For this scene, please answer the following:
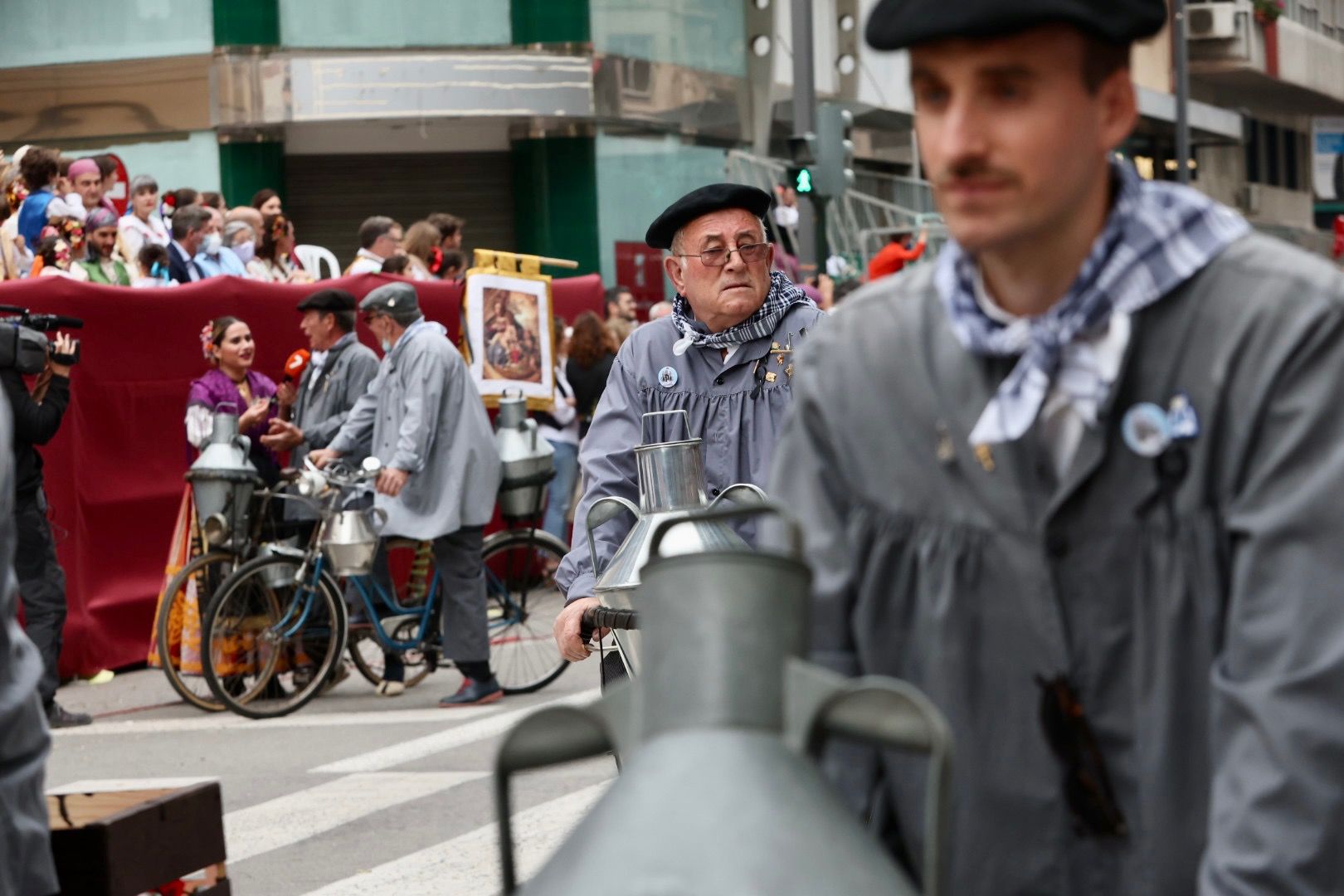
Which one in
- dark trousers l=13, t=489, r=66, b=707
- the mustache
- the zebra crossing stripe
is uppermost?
the mustache

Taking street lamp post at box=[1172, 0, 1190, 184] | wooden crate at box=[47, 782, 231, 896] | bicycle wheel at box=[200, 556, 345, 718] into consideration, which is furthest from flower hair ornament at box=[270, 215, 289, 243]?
street lamp post at box=[1172, 0, 1190, 184]

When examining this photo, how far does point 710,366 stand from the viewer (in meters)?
5.66

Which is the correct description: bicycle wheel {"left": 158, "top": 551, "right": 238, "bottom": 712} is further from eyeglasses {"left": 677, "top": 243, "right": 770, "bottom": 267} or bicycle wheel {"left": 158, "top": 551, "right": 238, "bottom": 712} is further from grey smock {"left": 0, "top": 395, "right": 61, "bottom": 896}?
grey smock {"left": 0, "top": 395, "right": 61, "bottom": 896}

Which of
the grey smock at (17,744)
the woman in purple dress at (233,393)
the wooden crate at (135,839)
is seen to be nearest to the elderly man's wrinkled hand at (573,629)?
the wooden crate at (135,839)

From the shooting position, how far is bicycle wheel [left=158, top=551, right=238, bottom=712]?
10883mm

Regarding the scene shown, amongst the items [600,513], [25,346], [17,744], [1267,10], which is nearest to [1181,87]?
[1267,10]

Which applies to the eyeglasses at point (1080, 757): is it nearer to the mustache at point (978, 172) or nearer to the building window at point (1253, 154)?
the mustache at point (978, 172)

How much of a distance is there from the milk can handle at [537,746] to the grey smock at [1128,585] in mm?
413

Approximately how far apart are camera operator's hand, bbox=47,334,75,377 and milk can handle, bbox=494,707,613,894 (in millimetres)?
8822

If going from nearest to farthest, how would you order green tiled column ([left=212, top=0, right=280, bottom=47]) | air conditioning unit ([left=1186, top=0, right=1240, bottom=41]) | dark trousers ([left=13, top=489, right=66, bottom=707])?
dark trousers ([left=13, top=489, right=66, bottom=707])
green tiled column ([left=212, top=0, right=280, bottom=47])
air conditioning unit ([left=1186, top=0, right=1240, bottom=41])

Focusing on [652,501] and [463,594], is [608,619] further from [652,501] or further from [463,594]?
[463,594]

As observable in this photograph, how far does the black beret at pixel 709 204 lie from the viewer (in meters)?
5.86

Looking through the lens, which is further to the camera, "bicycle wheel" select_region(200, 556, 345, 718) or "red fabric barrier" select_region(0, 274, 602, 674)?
"red fabric barrier" select_region(0, 274, 602, 674)

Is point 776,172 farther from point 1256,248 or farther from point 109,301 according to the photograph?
point 1256,248
